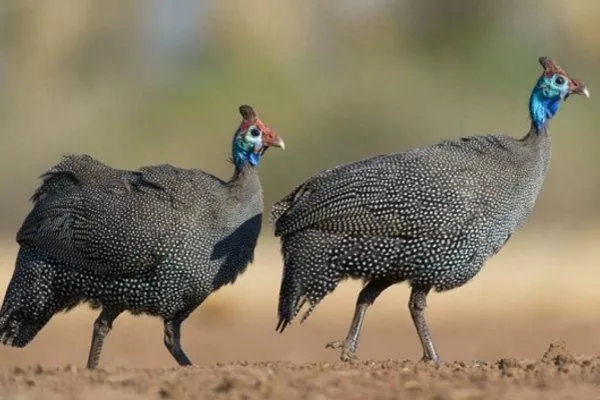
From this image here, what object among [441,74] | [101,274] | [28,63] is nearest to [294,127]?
[441,74]

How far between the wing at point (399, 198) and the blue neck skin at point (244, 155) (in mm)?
801

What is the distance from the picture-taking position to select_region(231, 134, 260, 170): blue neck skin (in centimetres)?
983

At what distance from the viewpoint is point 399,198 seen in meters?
8.86

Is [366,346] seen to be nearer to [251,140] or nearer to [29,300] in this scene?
[251,140]

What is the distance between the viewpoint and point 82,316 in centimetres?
1590

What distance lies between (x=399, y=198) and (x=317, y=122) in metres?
18.1

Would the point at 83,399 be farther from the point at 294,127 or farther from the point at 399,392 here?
the point at 294,127

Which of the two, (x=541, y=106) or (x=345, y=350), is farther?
(x=541, y=106)

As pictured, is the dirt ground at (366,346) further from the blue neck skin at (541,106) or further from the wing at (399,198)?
the blue neck skin at (541,106)

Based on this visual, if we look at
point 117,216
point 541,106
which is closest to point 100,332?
point 117,216

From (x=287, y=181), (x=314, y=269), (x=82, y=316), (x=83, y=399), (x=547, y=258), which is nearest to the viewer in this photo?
(x=83, y=399)

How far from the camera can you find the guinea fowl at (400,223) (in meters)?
8.84

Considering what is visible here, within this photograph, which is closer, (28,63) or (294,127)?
(294,127)

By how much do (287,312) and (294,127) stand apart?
17.8 m
